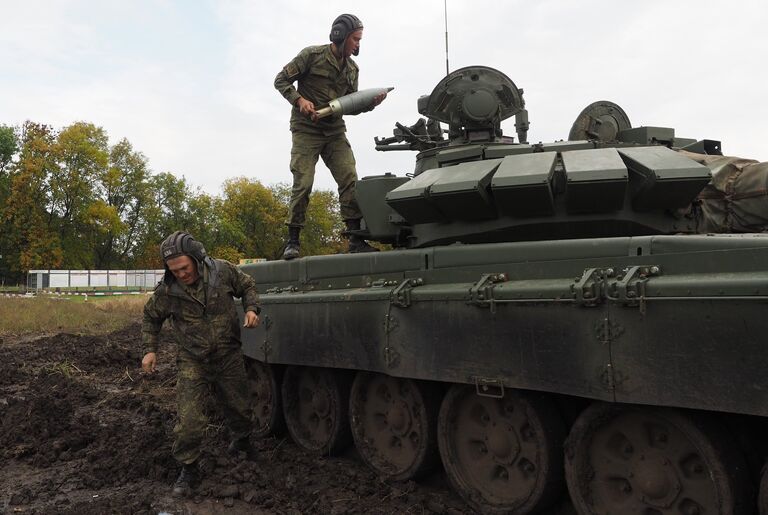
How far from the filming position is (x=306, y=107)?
6.48 meters

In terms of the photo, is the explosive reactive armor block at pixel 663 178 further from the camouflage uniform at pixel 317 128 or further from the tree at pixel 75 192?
the tree at pixel 75 192

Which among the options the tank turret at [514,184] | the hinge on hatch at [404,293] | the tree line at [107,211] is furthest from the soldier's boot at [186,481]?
the tree line at [107,211]

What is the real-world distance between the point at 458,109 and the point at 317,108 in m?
1.46

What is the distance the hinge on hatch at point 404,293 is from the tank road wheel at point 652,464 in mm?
1462

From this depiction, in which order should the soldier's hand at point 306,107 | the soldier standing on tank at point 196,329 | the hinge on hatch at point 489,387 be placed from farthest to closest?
1. the soldier's hand at point 306,107
2. the soldier standing on tank at point 196,329
3. the hinge on hatch at point 489,387

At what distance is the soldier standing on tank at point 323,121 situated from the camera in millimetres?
6598

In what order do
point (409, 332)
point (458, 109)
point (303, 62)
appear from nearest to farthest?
1. point (409, 332)
2. point (458, 109)
3. point (303, 62)

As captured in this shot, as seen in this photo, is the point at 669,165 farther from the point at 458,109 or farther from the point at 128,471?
the point at 128,471

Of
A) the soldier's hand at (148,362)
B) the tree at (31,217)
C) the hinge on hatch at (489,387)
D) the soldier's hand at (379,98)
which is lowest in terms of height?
the hinge on hatch at (489,387)

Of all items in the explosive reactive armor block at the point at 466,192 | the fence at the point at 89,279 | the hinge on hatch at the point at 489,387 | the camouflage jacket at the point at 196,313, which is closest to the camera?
the hinge on hatch at the point at 489,387

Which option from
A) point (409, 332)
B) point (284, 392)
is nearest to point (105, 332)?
point (284, 392)

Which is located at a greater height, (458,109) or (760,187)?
(458,109)

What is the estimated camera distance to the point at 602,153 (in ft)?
15.9

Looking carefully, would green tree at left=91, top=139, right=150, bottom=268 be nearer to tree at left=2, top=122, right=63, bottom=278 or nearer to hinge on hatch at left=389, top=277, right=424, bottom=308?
tree at left=2, top=122, right=63, bottom=278
